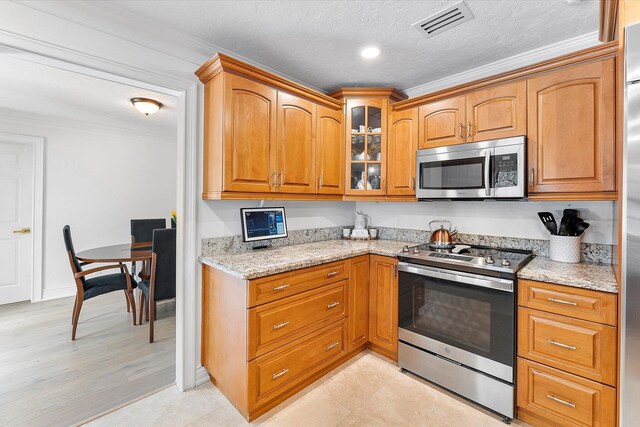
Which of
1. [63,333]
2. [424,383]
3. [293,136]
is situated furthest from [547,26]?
[63,333]

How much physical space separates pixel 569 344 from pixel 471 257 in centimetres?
68

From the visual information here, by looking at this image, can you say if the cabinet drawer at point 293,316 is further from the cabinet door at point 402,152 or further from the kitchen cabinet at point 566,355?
the kitchen cabinet at point 566,355

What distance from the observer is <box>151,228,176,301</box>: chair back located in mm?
2889

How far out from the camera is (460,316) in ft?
6.56

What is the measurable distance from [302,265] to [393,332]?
3.44 feet

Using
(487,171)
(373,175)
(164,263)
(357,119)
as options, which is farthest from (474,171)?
(164,263)

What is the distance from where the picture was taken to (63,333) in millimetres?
2924

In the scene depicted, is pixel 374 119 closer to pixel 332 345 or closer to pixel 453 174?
pixel 453 174

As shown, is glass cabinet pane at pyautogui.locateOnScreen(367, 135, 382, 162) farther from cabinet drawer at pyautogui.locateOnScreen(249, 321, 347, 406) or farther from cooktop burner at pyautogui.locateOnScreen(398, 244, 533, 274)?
cabinet drawer at pyautogui.locateOnScreen(249, 321, 347, 406)

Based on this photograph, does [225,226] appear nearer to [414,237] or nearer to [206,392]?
[206,392]

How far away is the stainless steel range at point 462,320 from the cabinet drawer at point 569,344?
0.27ft

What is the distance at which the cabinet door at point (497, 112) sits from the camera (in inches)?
80.2

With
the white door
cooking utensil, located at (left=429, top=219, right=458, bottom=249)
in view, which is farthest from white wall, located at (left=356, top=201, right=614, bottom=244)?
the white door

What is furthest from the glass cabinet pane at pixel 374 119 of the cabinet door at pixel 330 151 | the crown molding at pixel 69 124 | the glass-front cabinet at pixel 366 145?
the crown molding at pixel 69 124
